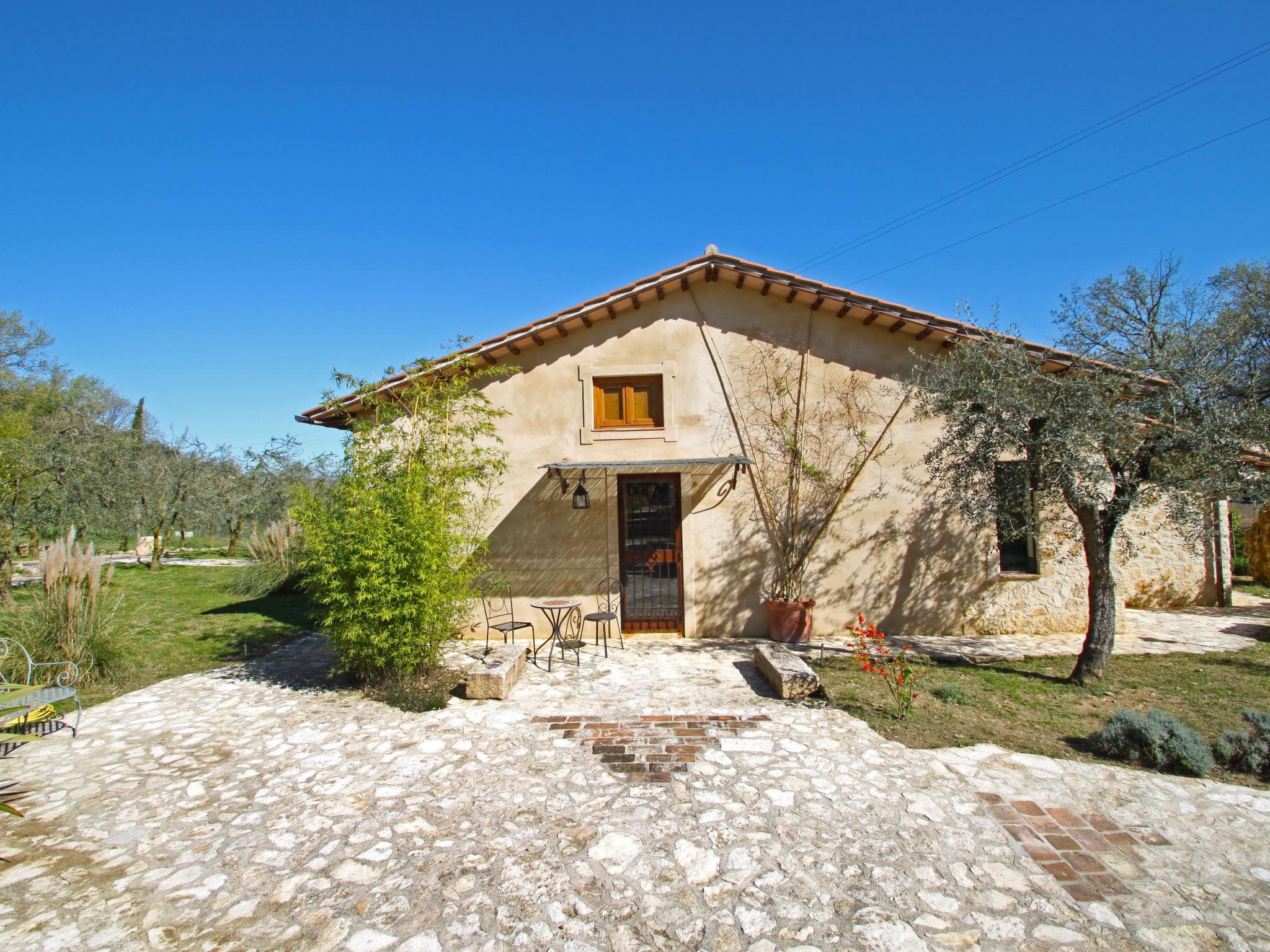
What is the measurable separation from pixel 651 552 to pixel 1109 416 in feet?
20.6

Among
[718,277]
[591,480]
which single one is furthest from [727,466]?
[718,277]

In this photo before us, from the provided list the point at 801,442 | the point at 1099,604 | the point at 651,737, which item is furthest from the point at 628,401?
the point at 1099,604

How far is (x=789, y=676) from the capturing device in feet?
23.3

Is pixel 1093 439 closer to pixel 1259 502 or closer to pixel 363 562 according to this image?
pixel 1259 502

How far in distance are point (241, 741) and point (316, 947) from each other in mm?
3510

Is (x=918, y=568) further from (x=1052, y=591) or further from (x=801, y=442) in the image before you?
(x=801, y=442)

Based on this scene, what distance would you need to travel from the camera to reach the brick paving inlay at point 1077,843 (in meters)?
3.66

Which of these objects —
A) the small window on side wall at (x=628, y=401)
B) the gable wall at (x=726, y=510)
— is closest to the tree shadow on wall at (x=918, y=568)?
the gable wall at (x=726, y=510)

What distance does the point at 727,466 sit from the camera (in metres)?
10.2

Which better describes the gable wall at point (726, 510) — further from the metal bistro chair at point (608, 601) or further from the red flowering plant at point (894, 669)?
the red flowering plant at point (894, 669)

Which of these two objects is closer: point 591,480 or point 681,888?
point 681,888

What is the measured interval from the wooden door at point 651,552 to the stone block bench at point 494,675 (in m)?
2.54

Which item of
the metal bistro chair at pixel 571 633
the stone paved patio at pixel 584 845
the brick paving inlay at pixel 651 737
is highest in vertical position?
the metal bistro chair at pixel 571 633

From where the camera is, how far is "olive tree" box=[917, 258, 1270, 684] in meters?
6.45
